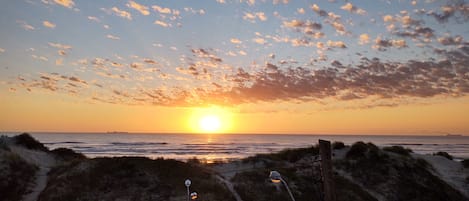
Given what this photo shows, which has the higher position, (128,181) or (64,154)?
→ (64,154)

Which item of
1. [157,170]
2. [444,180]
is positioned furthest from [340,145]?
[157,170]

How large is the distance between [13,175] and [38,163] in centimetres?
629

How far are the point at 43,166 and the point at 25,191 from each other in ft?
26.5

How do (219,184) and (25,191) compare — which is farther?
(219,184)

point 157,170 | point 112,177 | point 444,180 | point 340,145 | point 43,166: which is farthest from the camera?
point 340,145

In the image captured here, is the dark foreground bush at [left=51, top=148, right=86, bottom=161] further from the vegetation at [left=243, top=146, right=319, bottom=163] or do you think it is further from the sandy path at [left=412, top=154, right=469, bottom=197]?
the sandy path at [left=412, top=154, right=469, bottom=197]

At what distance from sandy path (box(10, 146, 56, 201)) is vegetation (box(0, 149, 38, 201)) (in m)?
0.62

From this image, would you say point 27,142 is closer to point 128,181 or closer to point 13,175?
point 13,175

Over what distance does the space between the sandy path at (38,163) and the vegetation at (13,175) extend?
2.02ft

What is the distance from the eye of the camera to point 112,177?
109 feet

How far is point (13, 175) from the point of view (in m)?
32.6

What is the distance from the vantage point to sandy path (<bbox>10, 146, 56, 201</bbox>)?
3122 cm

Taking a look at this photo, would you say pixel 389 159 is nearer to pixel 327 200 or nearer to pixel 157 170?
pixel 157 170

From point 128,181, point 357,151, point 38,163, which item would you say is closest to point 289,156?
point 357,151
